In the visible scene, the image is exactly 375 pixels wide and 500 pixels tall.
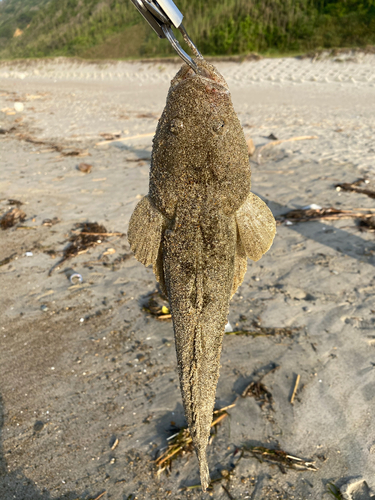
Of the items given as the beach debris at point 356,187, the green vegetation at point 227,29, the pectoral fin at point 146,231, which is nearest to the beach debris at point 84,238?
the pectoral fin at point 146,231

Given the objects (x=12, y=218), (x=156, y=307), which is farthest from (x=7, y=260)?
(x=156, y=307)

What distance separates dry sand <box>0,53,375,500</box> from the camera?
11.2 feet

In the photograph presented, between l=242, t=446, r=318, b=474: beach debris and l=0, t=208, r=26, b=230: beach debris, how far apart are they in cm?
613

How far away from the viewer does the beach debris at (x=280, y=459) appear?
333 centimetres

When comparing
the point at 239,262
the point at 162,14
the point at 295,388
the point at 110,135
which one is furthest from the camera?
the point at 110,135

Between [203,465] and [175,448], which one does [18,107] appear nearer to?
[175,448]

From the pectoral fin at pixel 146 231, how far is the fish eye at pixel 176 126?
0.45 metres

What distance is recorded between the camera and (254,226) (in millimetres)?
2143

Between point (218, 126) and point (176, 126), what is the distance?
22 centimetres

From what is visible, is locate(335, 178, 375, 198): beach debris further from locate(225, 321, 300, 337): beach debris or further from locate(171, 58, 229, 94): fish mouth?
locate(171, 58, 229, 94): fish mouth

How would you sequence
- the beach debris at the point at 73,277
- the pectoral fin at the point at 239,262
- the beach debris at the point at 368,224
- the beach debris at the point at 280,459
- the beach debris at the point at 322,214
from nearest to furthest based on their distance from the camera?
the pectoral fin at the point at 239,262
the beach debris at the point at 280,459
the beach debris at the point at 73,277
the beach debris at the point at 368,224
the beach debris at the point at 322,214

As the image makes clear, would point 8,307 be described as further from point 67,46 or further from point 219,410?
point 67,46

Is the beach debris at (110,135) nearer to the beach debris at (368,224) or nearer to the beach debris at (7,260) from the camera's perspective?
the beach debris at (7,260)

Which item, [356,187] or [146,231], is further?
[356,187]
